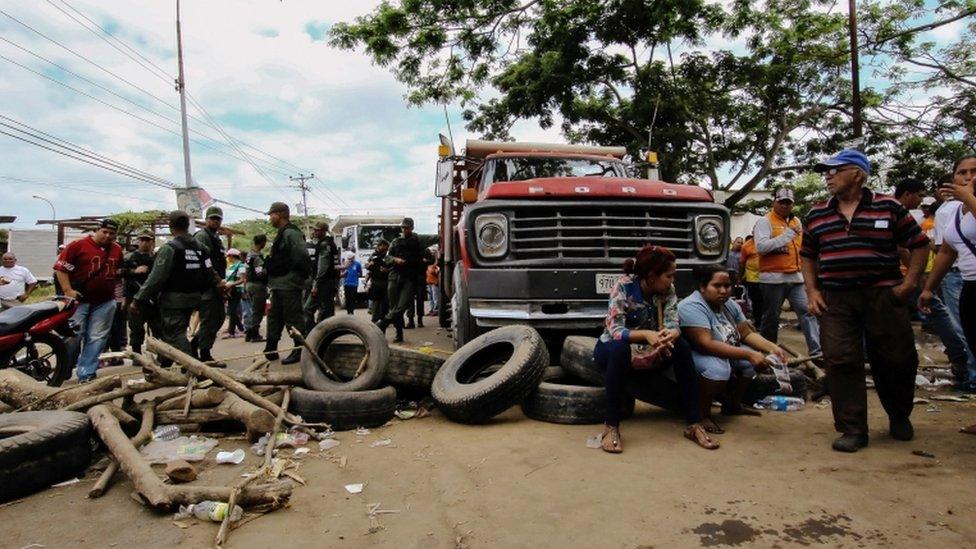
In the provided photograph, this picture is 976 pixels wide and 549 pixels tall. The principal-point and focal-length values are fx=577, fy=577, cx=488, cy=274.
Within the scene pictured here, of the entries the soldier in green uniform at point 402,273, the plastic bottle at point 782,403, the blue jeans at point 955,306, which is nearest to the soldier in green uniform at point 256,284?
the soldier in green uniform at point 402,273

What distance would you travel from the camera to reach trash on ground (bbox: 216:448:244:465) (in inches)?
135

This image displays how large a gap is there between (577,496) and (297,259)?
4.67m

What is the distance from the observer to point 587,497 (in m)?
2.79

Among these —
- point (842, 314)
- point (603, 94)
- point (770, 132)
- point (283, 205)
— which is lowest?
point (842, 314)

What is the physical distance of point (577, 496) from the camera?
2809 millimetres

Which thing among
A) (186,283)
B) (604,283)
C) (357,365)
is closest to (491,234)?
(604,283)

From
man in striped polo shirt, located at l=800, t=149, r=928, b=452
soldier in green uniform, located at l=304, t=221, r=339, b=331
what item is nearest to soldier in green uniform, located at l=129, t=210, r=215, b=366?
soldier in green uniform, located at l=304, t=221, r=339, b=331

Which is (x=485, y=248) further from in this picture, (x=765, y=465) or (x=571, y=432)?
(x=765, y=465)

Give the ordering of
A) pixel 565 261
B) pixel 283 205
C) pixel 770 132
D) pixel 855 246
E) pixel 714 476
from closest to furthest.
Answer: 1. pixel 714 476
2. pixel 855 246
3. pixel 565 261
4. pixel 283 205
5. pixel 770 132

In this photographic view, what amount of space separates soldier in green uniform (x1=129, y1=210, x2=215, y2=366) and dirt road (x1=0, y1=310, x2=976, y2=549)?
8.22ft

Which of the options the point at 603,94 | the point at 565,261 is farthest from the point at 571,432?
the point at 603,94

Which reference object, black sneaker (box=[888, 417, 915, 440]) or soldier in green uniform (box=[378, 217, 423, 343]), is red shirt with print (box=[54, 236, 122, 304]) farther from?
black sneaker (box=[888, 417, 915, 440])

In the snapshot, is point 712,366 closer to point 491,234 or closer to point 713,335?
point 713,335

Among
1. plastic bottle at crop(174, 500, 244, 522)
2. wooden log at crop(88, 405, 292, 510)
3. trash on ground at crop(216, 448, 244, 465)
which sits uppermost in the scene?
wooden log at crop(88, 405, 292, 510)
